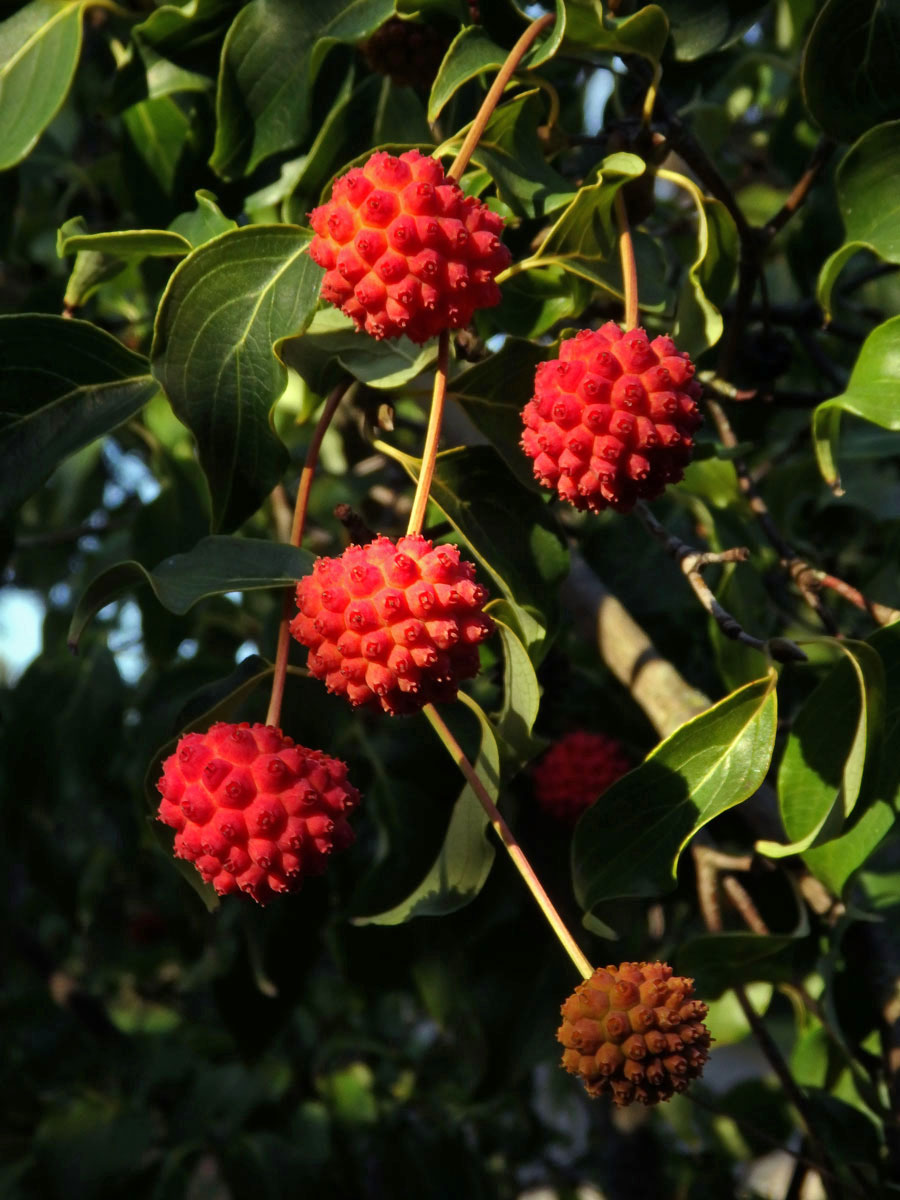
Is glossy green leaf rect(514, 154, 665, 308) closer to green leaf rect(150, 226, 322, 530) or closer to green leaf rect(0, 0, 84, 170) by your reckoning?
green leaf rect(150, 226, 322, 530)

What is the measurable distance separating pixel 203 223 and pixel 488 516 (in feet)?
1.19

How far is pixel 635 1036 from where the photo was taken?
0.73 m

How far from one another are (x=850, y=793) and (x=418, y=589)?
400 mm

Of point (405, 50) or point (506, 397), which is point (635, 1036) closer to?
point (506, 397)

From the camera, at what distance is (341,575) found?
2.55 ft

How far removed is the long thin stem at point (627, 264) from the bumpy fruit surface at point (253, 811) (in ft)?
1.29

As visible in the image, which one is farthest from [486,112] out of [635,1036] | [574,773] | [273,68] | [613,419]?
[574,773]

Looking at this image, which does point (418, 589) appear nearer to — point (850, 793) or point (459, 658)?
point (459, 658)

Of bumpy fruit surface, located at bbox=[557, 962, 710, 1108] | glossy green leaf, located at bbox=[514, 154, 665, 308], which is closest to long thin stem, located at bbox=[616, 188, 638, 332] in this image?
glossy green leaf, located at bbox=[514, 154, 665, 308]

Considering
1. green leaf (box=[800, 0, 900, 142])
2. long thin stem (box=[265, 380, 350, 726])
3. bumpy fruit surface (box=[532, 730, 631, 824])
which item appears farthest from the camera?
bumpy fruit surface (box=[532, 730, 631, 824])

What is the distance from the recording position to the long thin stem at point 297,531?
2.74 feet

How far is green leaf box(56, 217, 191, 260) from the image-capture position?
962mm

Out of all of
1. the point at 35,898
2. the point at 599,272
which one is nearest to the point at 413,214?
the point at 599,272

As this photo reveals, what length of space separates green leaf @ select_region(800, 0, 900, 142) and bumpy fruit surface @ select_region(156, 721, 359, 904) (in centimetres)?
78
